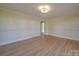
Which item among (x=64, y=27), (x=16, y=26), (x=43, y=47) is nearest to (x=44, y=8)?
(x=64, y=27)

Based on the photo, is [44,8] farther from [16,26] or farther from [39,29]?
[16,26]

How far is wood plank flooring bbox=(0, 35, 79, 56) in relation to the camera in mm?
2146

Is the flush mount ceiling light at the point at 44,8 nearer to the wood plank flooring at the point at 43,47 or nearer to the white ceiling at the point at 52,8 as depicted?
the white ceiling at the point at 52,8

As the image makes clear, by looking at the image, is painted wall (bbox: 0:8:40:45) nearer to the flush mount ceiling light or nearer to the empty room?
the empty room

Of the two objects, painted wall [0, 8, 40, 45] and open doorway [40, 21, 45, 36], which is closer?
painted wall [0, 8, 40, 45]

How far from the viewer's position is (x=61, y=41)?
86.7 inches

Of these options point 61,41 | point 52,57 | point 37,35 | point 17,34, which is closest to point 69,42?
point 61,41

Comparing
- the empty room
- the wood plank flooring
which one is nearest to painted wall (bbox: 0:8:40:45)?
the empty room

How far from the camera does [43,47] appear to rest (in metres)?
2.20

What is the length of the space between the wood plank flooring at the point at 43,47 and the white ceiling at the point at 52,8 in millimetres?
453

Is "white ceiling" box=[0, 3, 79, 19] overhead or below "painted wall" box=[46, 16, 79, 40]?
overhead

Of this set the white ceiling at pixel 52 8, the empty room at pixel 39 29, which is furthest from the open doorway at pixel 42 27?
the white ceiling at pixel 52 8

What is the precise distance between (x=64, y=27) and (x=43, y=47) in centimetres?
55

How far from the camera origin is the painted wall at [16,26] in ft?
6.98
